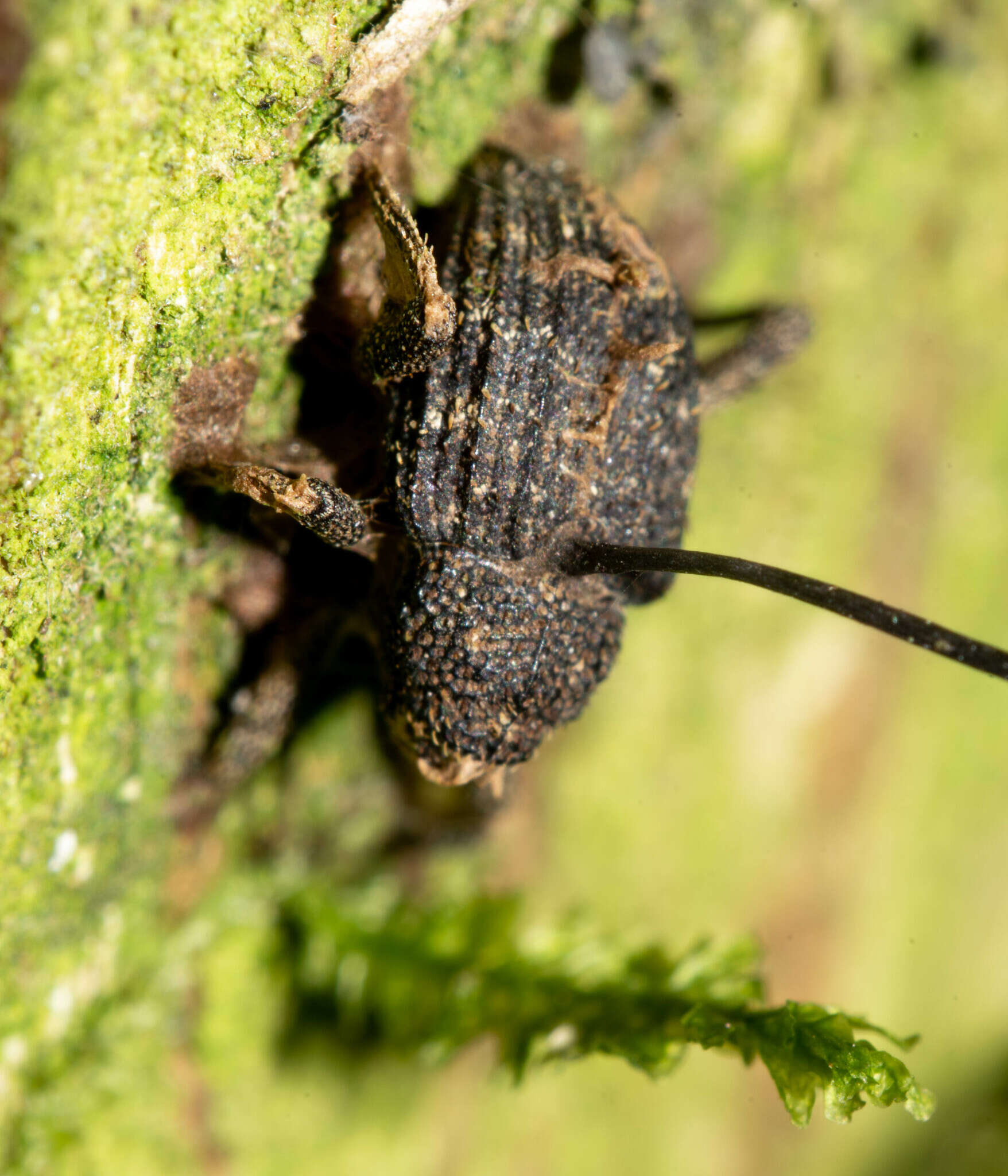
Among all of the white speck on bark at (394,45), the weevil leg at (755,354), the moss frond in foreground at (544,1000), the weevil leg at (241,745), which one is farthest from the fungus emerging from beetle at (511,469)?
the moss frond in foreground at (544,1000)

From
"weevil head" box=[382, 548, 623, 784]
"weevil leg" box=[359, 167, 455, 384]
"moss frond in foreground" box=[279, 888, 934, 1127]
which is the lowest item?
"moss frond in foreground" box=[279, 888, 934, 1127]

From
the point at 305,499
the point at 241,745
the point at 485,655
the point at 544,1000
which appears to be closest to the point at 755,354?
the point at 485,655

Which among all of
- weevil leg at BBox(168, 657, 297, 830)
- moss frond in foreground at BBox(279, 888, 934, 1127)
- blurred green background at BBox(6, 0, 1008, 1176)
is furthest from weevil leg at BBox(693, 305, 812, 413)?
moss frond in foreground at BBox(279, 888, 934, 1127)

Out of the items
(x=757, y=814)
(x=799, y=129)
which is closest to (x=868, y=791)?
(x=757, y=814)

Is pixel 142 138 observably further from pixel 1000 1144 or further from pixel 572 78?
pixel 1000 1144

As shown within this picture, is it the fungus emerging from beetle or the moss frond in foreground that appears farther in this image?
the moss frond in foreground

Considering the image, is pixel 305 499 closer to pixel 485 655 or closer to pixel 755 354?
pixel 485 655

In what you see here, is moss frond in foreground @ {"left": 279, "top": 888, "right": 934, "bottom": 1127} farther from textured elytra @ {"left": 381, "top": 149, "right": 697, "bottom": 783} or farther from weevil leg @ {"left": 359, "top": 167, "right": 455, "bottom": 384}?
weevil leg @ {"left": 359, "top": 167, "right": 455, "bottom": 384}

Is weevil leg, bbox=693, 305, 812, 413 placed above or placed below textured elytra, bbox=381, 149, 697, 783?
above
